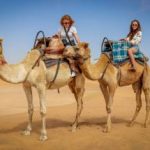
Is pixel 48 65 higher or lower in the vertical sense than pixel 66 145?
higher

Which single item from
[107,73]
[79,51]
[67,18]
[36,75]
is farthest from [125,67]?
[36,75]

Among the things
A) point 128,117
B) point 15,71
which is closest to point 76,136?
point 15,71

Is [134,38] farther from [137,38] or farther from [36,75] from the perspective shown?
[36,75]

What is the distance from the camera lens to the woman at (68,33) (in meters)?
8.16

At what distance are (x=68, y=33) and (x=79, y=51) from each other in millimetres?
741

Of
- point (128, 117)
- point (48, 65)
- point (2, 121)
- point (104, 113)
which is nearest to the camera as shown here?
point (48, 65)

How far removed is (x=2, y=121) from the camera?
981 cm

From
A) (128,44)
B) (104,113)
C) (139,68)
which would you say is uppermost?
(128,44)

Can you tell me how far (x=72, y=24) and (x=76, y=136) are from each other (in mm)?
2622

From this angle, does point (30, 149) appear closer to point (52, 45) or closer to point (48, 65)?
point (48, 65)

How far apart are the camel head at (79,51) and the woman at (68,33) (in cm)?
33

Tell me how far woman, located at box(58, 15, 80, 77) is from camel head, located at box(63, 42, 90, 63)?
0.33 meters

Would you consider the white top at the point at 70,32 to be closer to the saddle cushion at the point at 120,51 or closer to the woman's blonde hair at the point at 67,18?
the woman's blonde hair at the point at 67,18

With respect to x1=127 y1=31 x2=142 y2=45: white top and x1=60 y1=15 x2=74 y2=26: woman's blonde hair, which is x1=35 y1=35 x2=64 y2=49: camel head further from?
x1=127 y1=31 x2=142 y2=45: white top
